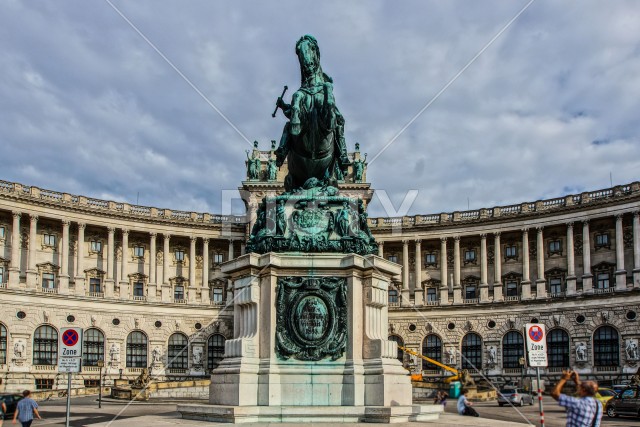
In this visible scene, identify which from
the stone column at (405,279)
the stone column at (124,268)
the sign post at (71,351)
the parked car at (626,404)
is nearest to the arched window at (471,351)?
the stone column at (405,279)

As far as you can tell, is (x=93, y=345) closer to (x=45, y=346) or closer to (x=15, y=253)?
(x=45, y=346)

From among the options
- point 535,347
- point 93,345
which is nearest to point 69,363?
point 535,347

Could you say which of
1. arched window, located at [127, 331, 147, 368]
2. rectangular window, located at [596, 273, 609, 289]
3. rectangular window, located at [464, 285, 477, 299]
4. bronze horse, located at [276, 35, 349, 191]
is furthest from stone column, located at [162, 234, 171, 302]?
bronze horse, located at [276, 35, 349, 191]

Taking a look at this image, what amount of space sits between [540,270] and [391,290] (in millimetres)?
17391

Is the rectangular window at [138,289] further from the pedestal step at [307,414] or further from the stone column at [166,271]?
the pedestal step at [307,414]

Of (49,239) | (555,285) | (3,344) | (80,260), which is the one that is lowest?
(3,344)

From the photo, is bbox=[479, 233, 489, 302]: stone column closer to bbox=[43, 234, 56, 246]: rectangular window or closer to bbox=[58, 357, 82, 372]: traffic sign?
bbox=[43, 234, 56, 246]: rectangular window

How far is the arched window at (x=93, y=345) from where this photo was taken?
74.7m

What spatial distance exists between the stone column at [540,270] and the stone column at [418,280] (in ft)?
42.7

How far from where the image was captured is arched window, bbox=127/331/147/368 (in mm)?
77500

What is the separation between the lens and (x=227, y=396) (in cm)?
1888

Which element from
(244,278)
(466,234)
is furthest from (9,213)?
(244,278)

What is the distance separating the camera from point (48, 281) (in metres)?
75.4

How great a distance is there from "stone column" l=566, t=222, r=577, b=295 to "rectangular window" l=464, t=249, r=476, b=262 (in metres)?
11.0
